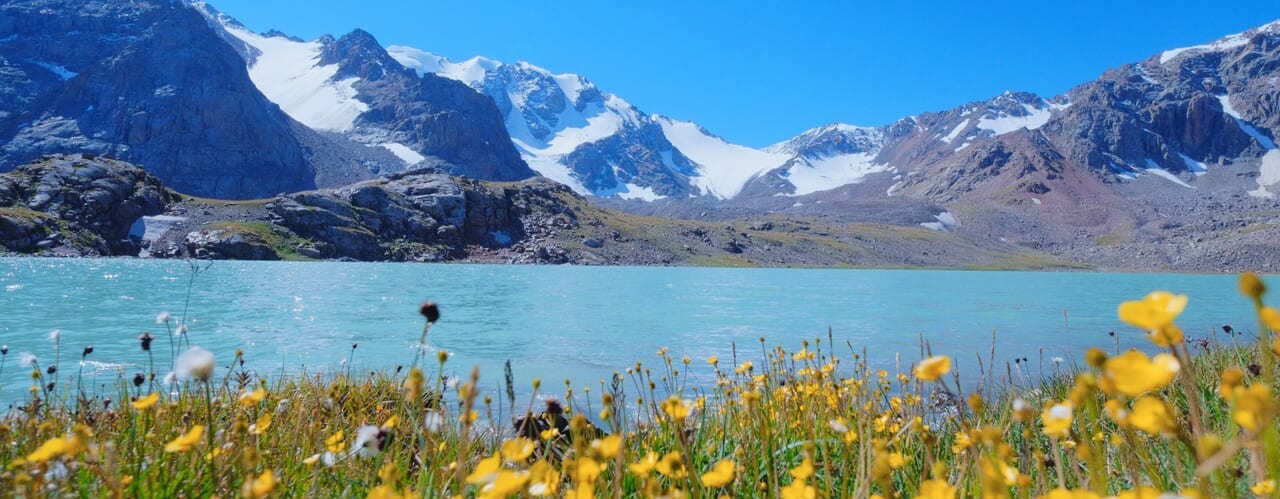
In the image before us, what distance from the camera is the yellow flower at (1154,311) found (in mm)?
849

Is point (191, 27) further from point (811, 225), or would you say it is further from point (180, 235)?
point (811, 225)

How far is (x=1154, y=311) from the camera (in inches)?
35.1

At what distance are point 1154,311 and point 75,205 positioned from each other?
12228 cm

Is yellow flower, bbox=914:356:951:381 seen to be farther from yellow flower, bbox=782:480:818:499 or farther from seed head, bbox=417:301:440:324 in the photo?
seed head, bbox=417:301:440:324

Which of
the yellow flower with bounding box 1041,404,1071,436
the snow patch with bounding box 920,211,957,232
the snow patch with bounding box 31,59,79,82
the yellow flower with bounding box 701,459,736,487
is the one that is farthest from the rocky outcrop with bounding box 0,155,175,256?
the snow patch with bounding box 920,211,957,232

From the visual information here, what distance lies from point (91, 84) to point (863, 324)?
22155cm

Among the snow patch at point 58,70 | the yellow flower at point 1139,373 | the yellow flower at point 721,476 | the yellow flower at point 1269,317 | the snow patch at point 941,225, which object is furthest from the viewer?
the snow patch at point 941,225

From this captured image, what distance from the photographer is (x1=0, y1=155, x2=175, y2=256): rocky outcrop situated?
83.2 m

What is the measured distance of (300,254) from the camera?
99.8 meters

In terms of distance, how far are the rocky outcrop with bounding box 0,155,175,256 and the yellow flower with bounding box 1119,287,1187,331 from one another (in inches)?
4303

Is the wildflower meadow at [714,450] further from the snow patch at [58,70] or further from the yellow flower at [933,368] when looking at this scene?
the snow patch at [58,70]

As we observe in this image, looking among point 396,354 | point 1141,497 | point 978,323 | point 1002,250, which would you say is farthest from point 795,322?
point 1002,250

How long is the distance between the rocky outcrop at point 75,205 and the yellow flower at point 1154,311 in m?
109

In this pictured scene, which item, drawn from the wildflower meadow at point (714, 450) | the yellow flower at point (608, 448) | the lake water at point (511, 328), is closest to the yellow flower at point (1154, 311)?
the wildflower meadow at point (714, 450)
